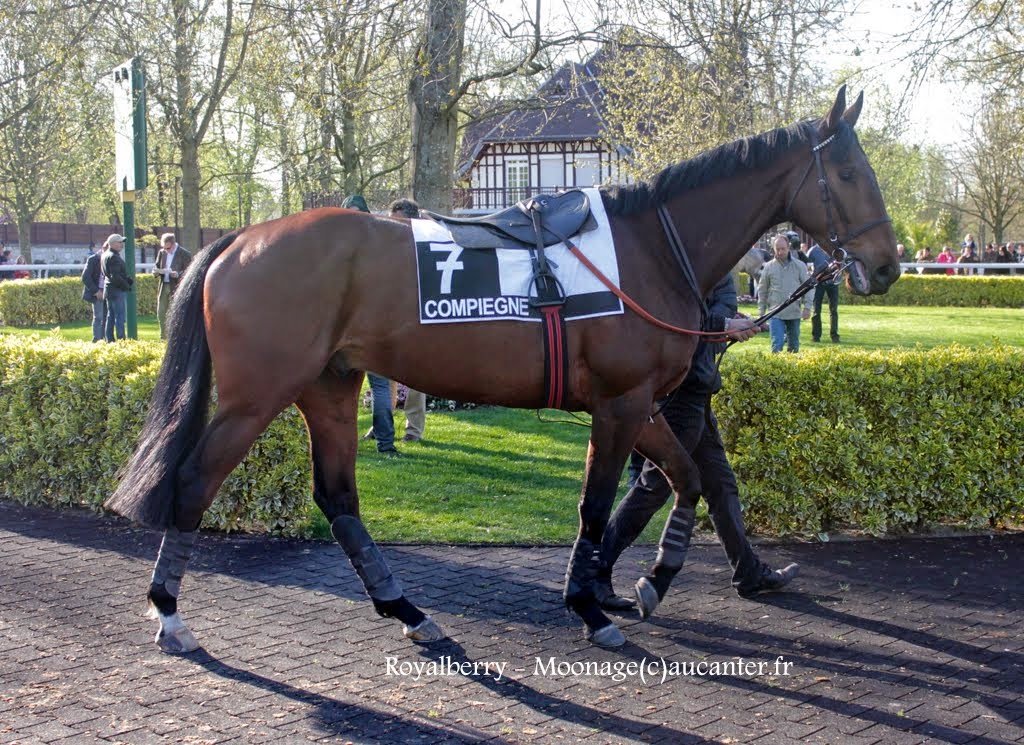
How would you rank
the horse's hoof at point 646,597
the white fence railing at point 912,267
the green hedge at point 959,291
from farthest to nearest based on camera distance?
the white fence railing at point 912,267, the green hedge at point 959,291, the horse's hoof at point 646,597

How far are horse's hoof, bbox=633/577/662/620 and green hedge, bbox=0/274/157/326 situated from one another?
62.5ft

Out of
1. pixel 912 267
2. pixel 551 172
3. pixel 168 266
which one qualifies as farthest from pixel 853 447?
pixel 551 172

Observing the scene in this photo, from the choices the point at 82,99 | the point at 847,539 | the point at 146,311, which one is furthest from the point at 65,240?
the point at 847,539

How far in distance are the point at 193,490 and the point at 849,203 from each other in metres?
3.09

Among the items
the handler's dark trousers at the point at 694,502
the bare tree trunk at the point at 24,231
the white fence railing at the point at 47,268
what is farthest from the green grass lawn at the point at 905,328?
the bare tree trunk at the point at 24,231

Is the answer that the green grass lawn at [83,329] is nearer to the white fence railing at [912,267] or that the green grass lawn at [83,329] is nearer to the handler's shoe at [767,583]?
the white fence railing at [912,267]

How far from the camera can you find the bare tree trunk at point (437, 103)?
845 cm

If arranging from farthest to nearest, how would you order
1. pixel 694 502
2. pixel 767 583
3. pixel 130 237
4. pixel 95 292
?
pixel 95 292 → pixel 130 237 → pixel 767 583 → pixel 694 502

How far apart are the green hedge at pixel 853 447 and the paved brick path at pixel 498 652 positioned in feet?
1.04

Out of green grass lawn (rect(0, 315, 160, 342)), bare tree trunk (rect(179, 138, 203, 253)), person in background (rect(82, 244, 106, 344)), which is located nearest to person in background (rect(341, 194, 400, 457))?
green grass lawn (rect(0, 315, 160, 342))

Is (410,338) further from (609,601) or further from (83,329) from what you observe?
(83,329)

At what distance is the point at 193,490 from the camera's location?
13.6 ft

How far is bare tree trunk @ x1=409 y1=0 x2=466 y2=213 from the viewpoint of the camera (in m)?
8.45

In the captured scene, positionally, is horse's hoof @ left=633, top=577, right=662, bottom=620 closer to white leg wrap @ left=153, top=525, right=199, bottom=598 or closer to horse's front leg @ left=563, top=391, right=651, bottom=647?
horse's front leg @ left=563, top=391, right=651, bottom=647
